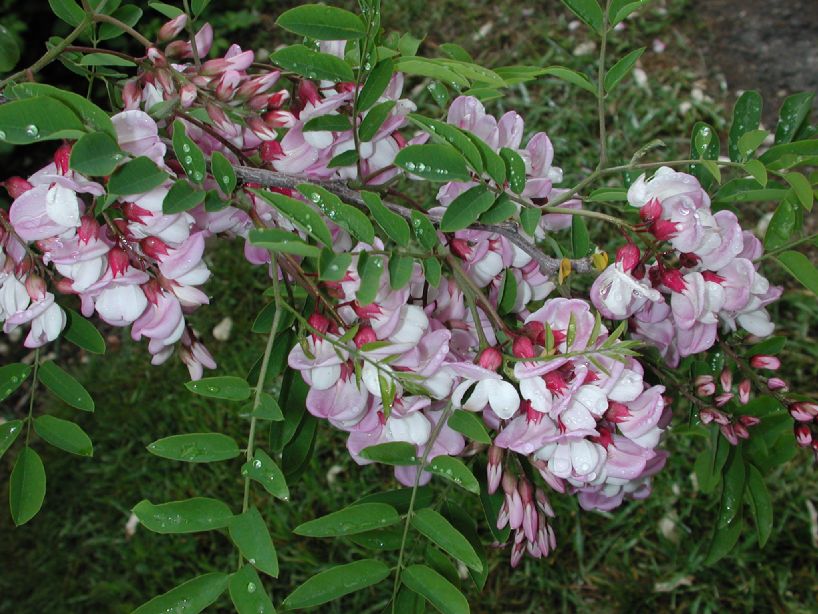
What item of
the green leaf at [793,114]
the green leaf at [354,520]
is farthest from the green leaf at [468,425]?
the green leaf at [793,114]

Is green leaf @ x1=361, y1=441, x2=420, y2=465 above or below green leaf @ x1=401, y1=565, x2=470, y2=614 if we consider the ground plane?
above

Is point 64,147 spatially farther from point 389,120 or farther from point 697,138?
point 697,138

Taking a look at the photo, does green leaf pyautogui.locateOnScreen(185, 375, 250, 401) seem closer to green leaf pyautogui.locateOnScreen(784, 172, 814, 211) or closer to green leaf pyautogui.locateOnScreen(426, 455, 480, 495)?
green leaf pyautogui.locateOnScreen(426, 455, 480, 495)

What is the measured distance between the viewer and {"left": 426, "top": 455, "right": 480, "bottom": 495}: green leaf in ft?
2.79

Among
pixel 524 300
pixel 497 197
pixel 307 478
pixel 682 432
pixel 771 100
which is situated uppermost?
pixel 497 197

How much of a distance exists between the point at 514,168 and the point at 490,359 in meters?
0.22

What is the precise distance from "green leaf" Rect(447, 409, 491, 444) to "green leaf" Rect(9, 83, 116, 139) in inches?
17.0

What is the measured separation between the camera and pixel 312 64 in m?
0.86

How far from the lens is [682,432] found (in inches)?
46.4

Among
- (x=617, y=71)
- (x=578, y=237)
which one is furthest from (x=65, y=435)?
(x=617, y=71)

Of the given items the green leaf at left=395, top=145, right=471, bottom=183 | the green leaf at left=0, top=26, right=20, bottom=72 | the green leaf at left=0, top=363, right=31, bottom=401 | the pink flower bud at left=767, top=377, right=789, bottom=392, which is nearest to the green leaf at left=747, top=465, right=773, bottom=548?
the pink flower bud at left=767, top=377, right=789, bottom=392

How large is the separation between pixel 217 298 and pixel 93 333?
5.56ft

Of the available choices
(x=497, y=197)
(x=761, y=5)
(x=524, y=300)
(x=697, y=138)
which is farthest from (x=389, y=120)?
(x=761, y=5)

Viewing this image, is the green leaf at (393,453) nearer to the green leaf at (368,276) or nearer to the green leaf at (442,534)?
the green leaf at (442,534)
